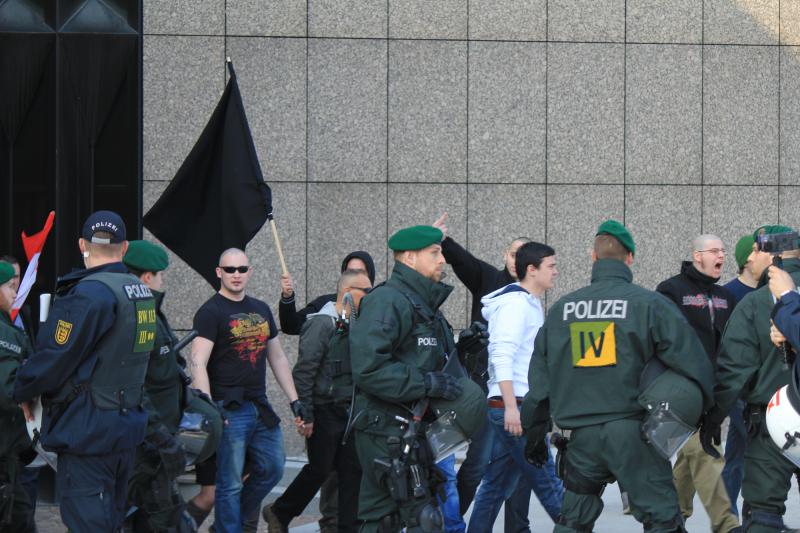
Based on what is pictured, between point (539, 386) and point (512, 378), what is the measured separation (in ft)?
3.78

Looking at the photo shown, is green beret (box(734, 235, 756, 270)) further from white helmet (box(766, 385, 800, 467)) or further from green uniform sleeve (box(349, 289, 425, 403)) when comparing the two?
green uniform sleeve (box(349, 289, 425, 403))

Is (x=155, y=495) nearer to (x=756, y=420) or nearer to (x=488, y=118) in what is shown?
(x=756, y=420)

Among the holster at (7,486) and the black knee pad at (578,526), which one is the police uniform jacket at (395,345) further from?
the holster at (7,486)

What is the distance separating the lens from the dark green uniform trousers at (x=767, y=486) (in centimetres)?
674

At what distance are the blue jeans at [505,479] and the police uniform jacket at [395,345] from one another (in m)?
1.23

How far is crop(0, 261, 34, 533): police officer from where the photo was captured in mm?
7020

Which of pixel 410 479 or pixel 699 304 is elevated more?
pixel 699 304

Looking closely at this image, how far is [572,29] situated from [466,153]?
1.56m

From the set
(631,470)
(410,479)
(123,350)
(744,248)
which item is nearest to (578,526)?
(631,470)

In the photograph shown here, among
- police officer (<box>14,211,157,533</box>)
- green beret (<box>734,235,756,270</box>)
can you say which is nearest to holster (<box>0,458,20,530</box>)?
police officer (<box>14,211,157,533</box>)

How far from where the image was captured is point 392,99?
1208 centimetres

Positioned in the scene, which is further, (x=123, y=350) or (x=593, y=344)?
(x=123, y=350)

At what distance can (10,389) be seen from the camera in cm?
699

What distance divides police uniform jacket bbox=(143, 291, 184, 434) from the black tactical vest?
51 centimetres
